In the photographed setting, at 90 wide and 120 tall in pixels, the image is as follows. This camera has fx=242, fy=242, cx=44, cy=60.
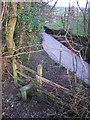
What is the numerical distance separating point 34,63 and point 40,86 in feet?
6.47

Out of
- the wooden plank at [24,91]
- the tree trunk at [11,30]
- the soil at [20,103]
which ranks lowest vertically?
the soil at [20,103]

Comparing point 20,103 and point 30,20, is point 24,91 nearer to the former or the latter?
point 20,103

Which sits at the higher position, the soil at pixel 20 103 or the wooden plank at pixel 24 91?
the wooden plank at pixel 24 91

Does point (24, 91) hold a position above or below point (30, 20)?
below

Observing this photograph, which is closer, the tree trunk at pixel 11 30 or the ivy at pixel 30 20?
the tree trunk at pixel 11 30

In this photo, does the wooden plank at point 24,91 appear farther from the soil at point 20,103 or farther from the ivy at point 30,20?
the ivy at point 30,20

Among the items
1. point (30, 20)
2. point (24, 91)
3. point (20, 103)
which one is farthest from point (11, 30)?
point (20, 103)

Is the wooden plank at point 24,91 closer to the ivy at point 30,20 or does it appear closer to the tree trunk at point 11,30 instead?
the tree trunk at point 11,30

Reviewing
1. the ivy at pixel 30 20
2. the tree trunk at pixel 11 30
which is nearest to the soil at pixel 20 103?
the tree trunk at pixel 11 30

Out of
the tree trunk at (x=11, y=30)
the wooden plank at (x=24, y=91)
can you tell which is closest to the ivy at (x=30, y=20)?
the tree trunk at (x=11, y=30)

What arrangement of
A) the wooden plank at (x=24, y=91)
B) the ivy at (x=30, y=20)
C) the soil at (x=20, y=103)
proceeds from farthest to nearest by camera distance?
1. the ivy at (x=30, y=20)
2. the wooden plank at (x=24, y=91)
3. the soil at (x=20, y=103)

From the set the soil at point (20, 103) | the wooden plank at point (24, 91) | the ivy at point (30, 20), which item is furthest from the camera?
the ivy at point (30, 20)

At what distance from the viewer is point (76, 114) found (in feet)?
9.87

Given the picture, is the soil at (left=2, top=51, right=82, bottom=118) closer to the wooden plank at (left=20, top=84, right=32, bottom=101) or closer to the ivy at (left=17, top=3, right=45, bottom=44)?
the wooden plank at (left=20, top=84, right=32, bottom=101)
